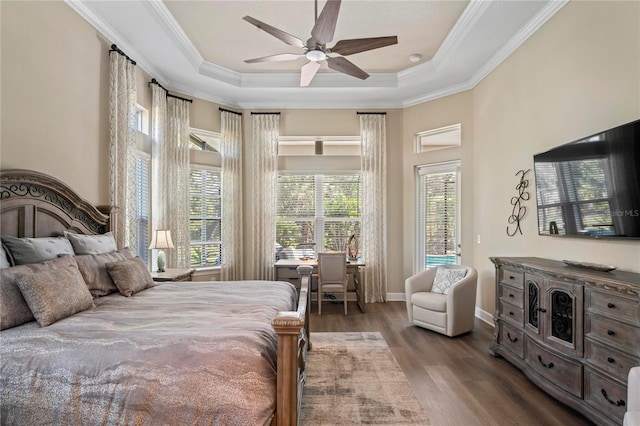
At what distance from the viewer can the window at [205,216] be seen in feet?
17.1

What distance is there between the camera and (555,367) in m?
2.51

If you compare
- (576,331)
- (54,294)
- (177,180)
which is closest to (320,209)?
(177,180)

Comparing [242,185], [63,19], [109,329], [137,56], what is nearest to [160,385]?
[109,329]

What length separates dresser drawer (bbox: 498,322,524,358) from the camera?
9.76ft

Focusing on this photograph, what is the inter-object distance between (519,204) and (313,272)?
304 centimetres

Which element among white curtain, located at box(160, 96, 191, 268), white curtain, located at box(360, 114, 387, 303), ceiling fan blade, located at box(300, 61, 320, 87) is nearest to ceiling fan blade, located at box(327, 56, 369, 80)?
ceiling fan blade, located at box(300, 61, 320, 87)

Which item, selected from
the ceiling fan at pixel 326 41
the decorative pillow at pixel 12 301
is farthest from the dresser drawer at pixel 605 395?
the decorative pillow at pixel 12 301

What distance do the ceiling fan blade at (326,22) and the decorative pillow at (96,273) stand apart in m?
2.54

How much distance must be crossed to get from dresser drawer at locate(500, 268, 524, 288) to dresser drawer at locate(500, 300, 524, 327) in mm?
210

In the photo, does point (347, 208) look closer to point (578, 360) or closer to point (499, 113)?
point (499, 113)

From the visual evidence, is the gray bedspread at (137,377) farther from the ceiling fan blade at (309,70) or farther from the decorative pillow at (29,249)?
the ceiling fan blade at (309,70)

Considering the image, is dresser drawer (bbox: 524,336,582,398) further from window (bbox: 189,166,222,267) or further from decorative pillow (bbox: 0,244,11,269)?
window (bbox: 189,166,222,267)

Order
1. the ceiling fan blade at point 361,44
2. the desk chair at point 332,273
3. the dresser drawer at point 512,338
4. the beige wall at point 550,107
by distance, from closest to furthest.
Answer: the beige wall at point 550,107
the ceiling fan blade at point 361,44
the dresser drawer at point 512,338
the desk chair at point 332,273

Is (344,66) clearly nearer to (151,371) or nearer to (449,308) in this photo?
(449,308)
